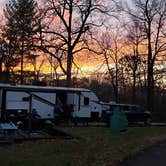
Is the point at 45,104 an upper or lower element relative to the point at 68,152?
upper

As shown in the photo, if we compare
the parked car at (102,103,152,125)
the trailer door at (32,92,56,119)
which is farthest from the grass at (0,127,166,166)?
the parked car at (102,103,152,125)

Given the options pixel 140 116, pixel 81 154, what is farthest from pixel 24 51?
pixel 81 154

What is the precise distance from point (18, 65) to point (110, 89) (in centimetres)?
2510

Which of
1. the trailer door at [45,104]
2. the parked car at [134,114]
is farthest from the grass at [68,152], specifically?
the parked car at [134,114]

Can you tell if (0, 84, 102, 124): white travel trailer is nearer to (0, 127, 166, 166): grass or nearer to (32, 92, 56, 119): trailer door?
(32, 92, 56, 119): trailer door

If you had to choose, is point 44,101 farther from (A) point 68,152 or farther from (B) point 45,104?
(A) point 68,152

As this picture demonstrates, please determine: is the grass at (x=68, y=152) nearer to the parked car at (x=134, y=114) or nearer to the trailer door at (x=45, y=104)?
the trailer door at (x=45, y=104)

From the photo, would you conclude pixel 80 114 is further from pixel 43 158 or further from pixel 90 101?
pixel 43 158

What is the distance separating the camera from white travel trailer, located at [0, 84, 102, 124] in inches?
1523

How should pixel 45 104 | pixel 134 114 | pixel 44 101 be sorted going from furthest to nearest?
pixel 134 114
pixel 45 104
pixel 44 101

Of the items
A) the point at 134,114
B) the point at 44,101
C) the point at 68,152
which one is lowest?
the point at 68,152

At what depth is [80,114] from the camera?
4447cm

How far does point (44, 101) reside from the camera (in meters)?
41.3

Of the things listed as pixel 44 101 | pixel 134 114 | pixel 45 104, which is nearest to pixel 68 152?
pixel 44 101
